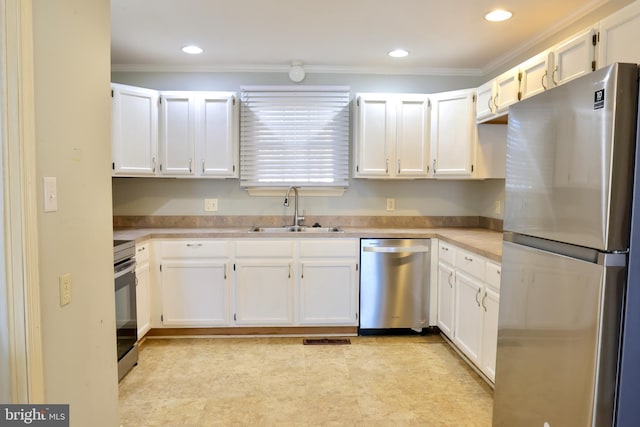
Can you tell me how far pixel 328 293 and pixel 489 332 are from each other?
1.36 meters

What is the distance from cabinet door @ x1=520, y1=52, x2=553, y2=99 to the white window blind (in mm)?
1580

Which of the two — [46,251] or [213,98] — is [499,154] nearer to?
[213,98]

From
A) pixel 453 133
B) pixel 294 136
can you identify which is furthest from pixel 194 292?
pixel 453 133

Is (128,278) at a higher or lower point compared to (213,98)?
lower

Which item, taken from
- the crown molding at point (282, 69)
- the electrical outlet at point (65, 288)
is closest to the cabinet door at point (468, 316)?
the crown molding at point (282, 69)

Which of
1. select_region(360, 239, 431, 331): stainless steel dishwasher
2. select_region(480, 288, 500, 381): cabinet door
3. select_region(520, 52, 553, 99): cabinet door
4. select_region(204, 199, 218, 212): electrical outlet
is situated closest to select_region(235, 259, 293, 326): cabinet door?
select_region(360, 239, 431, 331): stainless steel dishwasher

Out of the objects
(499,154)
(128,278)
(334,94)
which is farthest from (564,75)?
(128,278)

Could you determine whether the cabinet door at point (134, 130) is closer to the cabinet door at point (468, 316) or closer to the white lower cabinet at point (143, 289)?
the white lower cabinet at point (143, 289)

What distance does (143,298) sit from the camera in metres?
3.13

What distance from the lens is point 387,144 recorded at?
3.57m

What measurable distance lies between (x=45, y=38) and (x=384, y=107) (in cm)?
278

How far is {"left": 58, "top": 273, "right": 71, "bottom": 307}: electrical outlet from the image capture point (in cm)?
129

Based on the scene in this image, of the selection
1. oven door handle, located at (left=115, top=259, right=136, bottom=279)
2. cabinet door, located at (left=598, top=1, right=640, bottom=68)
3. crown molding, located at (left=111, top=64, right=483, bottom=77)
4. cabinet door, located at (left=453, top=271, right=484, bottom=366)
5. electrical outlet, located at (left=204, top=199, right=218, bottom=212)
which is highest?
crown molding, located at (left=111, top=64, right=483, bottom=77)

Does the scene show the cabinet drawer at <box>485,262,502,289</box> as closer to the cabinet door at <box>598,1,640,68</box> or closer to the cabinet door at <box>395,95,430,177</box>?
the cabinet door at <box>598,1,640,68</box>
